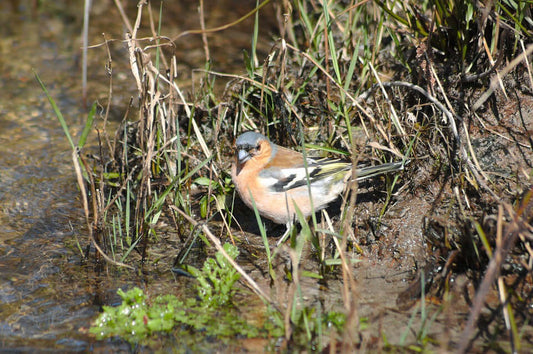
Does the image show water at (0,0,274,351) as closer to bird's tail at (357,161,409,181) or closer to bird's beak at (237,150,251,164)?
bird's beak at (237,150,251,164)

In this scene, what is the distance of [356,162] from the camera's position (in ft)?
11.3

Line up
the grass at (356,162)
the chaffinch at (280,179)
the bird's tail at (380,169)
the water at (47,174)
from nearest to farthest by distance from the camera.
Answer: the grass at (356,162) → the water at (47,174) → the bird's tail at (380,169) → the chaffinch at (280,179)

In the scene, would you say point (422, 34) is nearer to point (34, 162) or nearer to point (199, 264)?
point (199, 264)

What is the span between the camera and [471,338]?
3453 millimetres

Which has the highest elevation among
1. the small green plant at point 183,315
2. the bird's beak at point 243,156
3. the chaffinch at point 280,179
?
the bird's beak at point 243,156

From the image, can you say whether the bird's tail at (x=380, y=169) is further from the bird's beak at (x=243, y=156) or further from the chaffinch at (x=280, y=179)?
the bird's beak at (x=243, y=156)

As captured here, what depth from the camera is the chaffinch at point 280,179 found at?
4.80 metres

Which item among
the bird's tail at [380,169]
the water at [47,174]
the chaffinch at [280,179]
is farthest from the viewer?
the chaffinch at [280,179]

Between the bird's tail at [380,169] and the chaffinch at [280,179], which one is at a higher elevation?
the bird's tail at [380,169]

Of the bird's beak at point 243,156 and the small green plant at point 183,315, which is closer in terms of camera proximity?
the small green plant at point 183,315

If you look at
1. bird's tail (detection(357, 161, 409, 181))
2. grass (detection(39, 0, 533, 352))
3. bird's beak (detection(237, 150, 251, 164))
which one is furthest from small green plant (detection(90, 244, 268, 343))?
bird's tail (detection(357, 161, 409, 181))

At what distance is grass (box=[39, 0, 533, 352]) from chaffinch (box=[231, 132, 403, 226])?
181 millimetres

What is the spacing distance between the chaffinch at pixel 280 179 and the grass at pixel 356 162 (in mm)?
181

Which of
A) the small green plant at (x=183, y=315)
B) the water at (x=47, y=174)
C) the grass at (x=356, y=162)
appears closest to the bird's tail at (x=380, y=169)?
the grass at (x=356, y=162)
